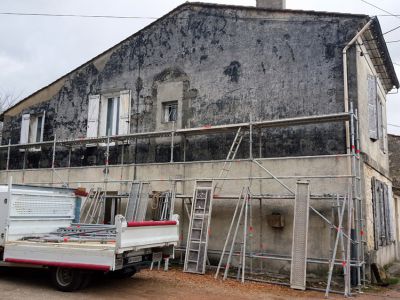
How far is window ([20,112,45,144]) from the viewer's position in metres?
16.8

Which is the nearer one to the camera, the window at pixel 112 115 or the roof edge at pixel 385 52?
the roof edge at pixel 385 52

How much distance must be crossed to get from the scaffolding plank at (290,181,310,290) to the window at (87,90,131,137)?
7140 millimetres

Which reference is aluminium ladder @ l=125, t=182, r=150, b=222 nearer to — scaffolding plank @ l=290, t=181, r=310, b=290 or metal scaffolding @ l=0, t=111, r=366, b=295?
metal scaffolding @ l=0, t=111, r=366, b=295

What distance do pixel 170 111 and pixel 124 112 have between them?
170cm

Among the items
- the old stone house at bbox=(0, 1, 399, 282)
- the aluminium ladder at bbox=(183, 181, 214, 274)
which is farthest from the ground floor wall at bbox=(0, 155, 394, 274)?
the aluminium ladder at bbox=(183, 181, 214, 274)

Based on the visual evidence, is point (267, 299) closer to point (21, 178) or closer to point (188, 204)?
point (188, 204)

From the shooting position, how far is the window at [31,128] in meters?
16.8

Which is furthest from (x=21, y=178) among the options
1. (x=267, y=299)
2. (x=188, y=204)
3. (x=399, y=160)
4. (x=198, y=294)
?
(x=399, y=160)

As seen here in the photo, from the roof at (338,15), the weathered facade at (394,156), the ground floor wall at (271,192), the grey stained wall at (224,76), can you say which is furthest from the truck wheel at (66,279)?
the weathered facade at (394,156)

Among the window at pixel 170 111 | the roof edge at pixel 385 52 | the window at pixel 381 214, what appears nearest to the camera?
the window at pixel 381 214

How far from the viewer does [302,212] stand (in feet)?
31.4

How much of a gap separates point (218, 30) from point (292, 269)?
7510 mm

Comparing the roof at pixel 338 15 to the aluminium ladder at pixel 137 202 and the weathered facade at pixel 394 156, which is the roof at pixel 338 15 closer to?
the aluminium ladder at pixel 137 202

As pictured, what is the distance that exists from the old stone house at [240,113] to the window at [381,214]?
0.29ft
